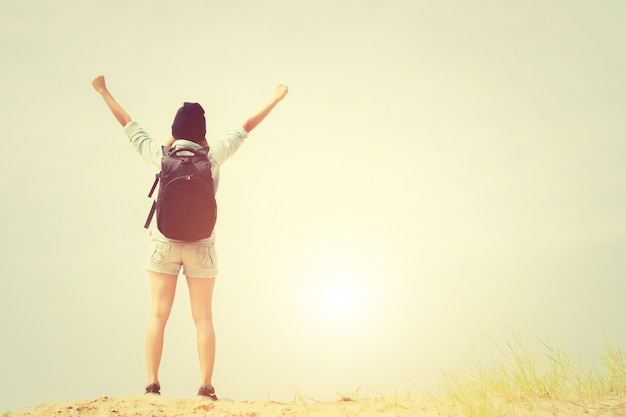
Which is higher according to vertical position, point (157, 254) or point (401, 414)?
point (157, 254)

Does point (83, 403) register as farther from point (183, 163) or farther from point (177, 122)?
point (177, 122)

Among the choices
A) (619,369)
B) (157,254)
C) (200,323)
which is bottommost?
(619,369)

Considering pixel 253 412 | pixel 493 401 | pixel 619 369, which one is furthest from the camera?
pixel 619 369

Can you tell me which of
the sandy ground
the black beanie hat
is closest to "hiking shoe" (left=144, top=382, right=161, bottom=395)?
the sandy ground

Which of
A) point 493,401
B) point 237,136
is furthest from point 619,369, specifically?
point 237,136

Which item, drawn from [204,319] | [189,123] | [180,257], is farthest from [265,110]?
[204,319]

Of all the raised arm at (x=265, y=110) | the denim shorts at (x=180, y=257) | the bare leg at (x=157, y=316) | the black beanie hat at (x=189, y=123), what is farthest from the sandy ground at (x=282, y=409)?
the raised arm at (x=265, y=110)

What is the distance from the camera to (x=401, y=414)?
5598mm

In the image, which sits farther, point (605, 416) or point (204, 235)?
point (204, 235)

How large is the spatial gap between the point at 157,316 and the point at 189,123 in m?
2.10

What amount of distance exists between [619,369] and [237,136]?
4927 mm

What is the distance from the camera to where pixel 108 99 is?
6812mm

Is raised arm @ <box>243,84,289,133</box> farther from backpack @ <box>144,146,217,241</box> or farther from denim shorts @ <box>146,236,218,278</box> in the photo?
denim shorts @ <box>146,236,218,278</box>

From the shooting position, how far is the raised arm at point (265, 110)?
676 cm
